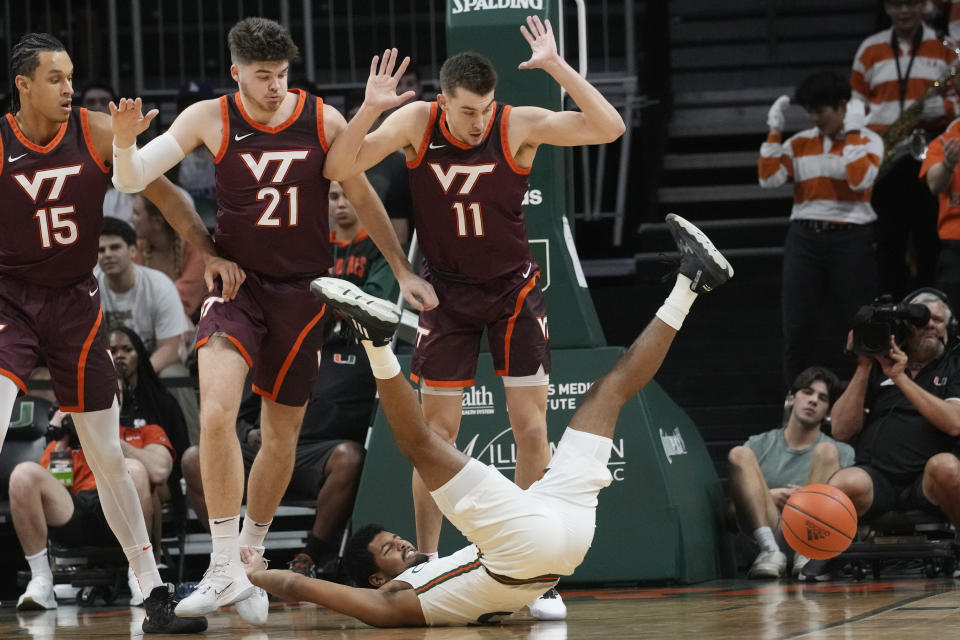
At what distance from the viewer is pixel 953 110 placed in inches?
379

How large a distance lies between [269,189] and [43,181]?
2.70ft

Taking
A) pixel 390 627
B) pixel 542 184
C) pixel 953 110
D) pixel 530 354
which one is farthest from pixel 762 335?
pixel 390 627

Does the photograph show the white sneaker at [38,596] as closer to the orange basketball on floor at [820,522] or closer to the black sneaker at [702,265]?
the orange basketball on floor at [820,522]

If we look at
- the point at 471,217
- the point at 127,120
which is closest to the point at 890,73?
the point at 471,217

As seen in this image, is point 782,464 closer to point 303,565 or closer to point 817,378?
point 817,378

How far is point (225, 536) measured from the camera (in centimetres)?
543

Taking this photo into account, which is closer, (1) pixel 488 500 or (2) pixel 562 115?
(1) pixel 488 500

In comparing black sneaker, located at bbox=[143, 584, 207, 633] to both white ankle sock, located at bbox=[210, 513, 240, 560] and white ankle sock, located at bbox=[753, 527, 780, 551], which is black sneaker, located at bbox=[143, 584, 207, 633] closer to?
white ankle sock, located at bbox=[210, 513, 240, 560]

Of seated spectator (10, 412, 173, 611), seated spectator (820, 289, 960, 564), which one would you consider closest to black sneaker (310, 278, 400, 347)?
seated spectator (10, 412, 173, 611)

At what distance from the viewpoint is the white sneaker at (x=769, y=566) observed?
7.35 metres

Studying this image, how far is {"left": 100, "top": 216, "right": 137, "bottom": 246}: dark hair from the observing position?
8.45 meters

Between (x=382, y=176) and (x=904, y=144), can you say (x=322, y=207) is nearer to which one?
(x=382, y=176)

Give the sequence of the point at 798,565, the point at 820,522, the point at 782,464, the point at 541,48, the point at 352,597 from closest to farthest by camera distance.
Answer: the point at 352,597
the point at 541,48
the point at 820,522
the point at 798,565
the point at 782,464

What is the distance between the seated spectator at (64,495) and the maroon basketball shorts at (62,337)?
160 cm
